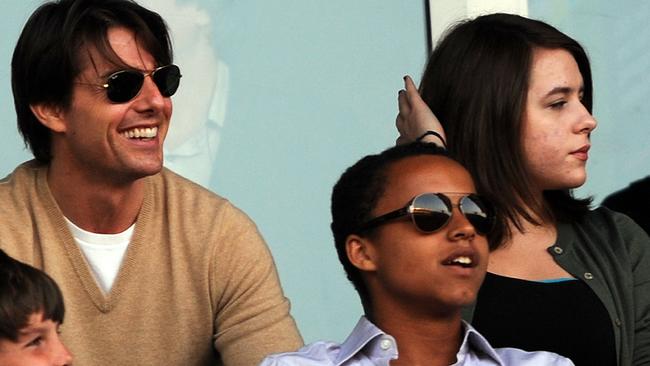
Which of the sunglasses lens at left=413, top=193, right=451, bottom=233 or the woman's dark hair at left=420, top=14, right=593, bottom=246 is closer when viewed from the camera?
the sunglasses lens at left=413, top=193, right=451, bottom=233

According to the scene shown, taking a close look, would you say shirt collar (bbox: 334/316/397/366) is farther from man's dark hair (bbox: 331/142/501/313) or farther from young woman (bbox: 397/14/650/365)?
young woman (bbox: 397/14/650/365)

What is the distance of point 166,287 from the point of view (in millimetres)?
4211

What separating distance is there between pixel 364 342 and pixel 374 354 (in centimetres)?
4

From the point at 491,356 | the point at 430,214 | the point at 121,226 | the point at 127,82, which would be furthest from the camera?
the point at 121,226

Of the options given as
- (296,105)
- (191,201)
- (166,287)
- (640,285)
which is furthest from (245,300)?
(296,105)

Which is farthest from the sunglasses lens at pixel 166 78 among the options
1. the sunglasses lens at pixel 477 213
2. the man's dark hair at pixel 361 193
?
the sunglasses lens at pixel 477 213

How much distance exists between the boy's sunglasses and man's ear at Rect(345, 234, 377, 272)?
0.11m

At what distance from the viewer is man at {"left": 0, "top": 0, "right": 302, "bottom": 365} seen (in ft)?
13.6

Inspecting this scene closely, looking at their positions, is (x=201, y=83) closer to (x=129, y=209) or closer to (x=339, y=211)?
→ (x=129, y=209)

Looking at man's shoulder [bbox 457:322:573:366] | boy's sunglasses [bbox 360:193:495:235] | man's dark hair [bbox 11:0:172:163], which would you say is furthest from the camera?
man's dark hair [bbox 11:0:172:163]

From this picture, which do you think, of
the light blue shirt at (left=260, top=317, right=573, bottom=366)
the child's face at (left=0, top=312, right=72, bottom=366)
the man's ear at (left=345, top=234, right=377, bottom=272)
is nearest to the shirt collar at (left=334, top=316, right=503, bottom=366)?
the light blue shirt at (left=260, top=317, right=573, bottom=366)

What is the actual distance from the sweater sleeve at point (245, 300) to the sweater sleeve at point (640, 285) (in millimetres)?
851

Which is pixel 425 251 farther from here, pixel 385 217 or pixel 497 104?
pixel 497 104

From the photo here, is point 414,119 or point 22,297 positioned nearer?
point 22,297
